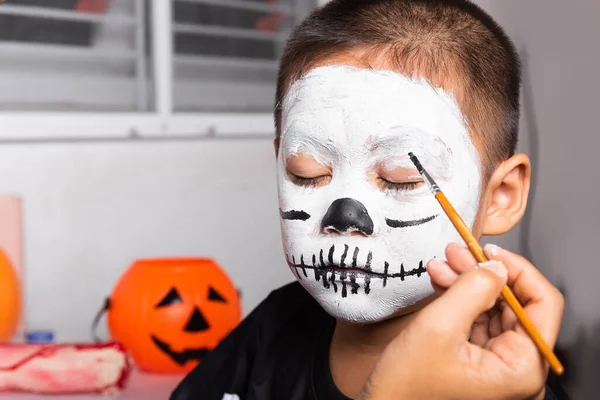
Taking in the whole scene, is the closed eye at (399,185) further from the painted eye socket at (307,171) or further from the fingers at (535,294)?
the fingers at (535,294)

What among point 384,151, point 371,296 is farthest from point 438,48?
point 371,296

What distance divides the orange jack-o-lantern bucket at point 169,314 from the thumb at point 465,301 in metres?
0.90

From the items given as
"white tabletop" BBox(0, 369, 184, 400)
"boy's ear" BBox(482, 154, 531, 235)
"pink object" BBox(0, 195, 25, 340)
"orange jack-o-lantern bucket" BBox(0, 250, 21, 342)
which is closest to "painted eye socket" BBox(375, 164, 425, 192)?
"boy's ear" BBox(482, 154, 531, 235)

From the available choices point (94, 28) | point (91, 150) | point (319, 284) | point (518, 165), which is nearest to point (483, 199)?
point (518, 165)

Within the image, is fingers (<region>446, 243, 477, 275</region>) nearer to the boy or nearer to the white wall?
the boy

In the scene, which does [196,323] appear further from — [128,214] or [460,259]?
[460,259]

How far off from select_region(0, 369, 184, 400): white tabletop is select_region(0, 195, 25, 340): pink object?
0.31 m

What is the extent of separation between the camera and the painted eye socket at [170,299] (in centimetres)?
142

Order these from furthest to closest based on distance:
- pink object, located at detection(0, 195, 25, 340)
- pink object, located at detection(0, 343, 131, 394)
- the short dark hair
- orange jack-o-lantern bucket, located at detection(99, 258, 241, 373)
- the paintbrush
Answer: pink object, located at detection(0, 195, 25, 340) → orange jack-o-lantern bucket, located at detection(99, 258, 241, 373) → pink object, located at detection(0, 343, 131, 394) → the short dark hair → the paintbrush

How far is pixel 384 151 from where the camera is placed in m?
0.77

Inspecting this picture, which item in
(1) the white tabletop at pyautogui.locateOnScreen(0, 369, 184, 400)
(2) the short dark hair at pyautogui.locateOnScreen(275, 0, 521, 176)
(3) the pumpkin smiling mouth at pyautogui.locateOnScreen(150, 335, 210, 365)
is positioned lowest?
(1) the white tabletop at pyautogui.locateOnScreen(0, 369, 184, 400)

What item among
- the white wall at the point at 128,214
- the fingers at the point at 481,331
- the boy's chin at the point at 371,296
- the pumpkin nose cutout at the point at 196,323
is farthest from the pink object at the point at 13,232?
the fingers at the point at 481,331

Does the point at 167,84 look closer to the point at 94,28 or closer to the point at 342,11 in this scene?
the point at 94,28

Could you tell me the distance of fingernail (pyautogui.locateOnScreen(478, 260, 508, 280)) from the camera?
591 millimetres
